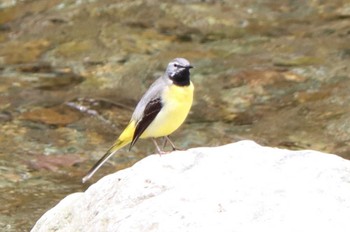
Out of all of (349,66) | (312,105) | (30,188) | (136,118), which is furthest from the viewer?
(349,66)


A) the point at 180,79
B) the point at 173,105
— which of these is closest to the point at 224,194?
the point at 173,105

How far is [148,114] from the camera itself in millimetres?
7246

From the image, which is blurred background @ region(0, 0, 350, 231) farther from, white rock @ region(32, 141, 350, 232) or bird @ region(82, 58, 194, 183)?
white rock @ region(32, 141, 350, 232)

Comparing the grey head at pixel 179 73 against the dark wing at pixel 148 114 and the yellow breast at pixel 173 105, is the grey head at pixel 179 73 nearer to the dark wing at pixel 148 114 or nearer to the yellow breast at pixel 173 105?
the yellow breast at pixel 173 105

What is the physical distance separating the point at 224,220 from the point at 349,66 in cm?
744

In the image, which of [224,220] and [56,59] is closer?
[224,220]

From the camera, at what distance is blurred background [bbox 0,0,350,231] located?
1042 centimetres

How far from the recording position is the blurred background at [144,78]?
10422 millimetres

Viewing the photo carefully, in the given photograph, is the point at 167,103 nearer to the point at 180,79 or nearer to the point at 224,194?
the point at 180,79

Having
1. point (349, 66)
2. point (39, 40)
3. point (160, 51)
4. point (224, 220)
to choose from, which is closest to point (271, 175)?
point (224, 220)

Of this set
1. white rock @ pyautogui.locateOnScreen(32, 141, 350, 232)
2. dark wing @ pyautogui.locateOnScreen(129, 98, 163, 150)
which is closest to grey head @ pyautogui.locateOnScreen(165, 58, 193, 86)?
dark wing @ pyautogui.locateOnScreen(129, 98, 163, 150)

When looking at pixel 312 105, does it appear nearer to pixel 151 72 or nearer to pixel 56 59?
pixel 151 72

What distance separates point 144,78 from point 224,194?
7239mm

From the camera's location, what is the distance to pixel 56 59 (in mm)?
13383
